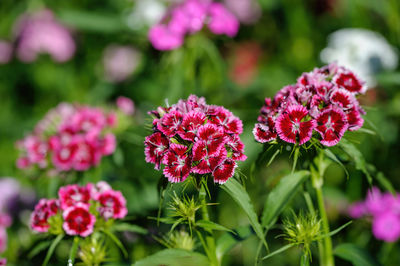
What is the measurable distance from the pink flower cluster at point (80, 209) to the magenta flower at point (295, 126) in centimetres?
73

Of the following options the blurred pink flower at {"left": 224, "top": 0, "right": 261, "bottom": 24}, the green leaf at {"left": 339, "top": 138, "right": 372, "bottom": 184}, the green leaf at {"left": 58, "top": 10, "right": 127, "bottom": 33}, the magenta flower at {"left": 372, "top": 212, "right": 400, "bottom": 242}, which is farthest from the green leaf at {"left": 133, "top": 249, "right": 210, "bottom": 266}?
the blurred pink flower at {"left": 224, "top": 0, "right": 261, "bottom": 24}

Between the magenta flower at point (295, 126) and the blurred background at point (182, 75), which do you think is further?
the blurred background at point (182, 75)

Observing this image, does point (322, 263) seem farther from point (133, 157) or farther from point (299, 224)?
point (133, 157)

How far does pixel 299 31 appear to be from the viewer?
14.7ft

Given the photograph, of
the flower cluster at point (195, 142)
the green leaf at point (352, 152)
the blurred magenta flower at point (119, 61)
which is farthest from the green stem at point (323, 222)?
the blurred magenta flower at point (119, 61)

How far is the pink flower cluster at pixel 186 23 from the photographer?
9.78 ft

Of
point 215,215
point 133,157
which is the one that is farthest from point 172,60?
point 215,215

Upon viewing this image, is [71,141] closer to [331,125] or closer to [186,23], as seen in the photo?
[186,23]

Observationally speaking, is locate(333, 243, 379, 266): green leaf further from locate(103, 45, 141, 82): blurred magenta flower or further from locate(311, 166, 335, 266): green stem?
locate(103, 45, 141, 82): blurred magenta flower

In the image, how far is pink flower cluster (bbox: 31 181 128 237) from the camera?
5.69ft

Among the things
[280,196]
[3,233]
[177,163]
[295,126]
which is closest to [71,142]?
[3,233]

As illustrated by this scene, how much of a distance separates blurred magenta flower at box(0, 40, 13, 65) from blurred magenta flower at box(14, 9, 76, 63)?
0.28 ft

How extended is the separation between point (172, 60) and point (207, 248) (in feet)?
5.66

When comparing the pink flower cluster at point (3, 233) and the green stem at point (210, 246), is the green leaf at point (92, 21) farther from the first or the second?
the green stem at point (210, 246)
